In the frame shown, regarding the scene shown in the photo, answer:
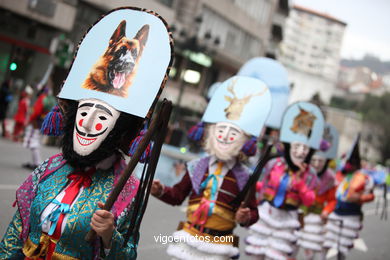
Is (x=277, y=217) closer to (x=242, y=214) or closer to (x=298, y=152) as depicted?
(x=298, y=152)

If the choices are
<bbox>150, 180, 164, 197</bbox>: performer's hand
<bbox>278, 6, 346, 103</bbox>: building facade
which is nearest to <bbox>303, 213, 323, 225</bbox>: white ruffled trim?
<bbox>150, 180, 164, 197</bbox>: performer's hand

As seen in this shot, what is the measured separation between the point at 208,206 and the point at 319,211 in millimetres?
3949

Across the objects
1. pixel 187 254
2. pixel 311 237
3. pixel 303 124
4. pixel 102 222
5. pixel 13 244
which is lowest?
pixel 311 237

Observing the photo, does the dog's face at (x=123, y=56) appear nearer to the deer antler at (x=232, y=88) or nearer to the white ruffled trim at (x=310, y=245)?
the deer antler at (x=232, y=88)

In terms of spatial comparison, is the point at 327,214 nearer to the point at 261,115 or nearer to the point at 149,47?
the point at 261,115

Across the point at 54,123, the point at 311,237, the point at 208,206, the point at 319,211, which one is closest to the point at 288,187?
the point at 311,237

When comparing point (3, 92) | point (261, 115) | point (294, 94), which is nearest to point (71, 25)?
point (3, 92)

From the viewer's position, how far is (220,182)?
475 cm

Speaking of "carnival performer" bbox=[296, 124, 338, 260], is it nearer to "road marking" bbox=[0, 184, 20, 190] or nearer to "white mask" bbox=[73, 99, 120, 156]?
"road marking" bbox=[0, 184, 20, 190]

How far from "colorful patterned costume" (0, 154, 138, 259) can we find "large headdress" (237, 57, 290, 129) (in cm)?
463

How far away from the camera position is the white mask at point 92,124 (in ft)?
9.23

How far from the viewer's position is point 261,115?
4848mm

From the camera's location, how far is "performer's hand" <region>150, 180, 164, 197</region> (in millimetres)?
4348

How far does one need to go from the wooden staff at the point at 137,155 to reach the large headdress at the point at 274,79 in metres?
4.76
